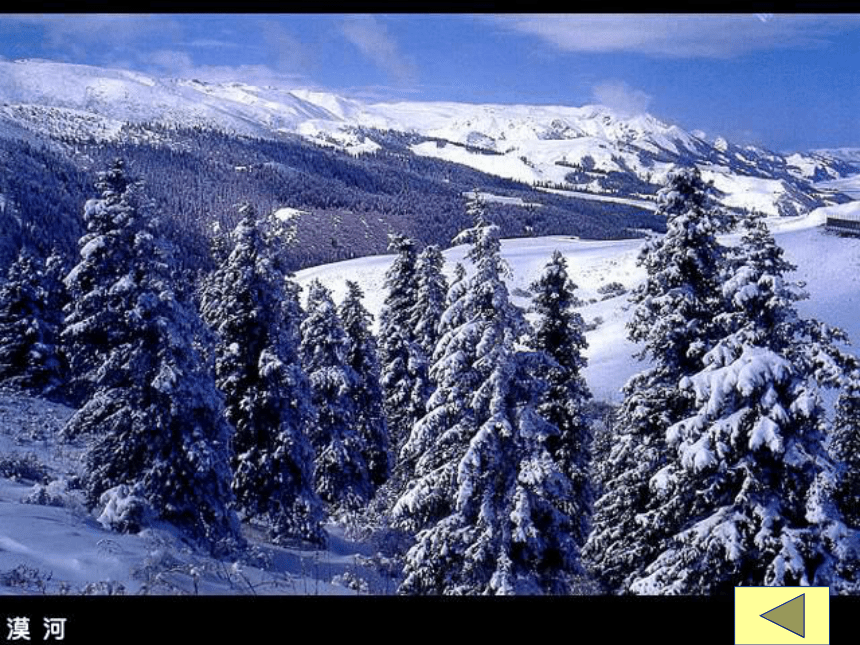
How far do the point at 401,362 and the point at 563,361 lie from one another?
11.7m

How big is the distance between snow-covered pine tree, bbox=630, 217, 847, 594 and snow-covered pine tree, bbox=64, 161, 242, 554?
32.1ft

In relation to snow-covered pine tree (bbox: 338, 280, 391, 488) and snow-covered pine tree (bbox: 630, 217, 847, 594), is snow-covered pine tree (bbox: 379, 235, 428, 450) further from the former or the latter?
snow-covered pine tree (bbox: 630, 217, 847, 594)

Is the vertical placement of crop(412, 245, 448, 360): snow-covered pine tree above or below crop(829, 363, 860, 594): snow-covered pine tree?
above

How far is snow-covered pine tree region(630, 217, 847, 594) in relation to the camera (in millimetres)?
7629

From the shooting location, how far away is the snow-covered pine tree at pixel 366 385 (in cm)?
2844

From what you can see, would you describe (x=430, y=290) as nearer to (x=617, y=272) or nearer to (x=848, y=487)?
(x=617, y=272)

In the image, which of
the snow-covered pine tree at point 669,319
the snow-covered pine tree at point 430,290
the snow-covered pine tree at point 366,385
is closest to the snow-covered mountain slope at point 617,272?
the snow-covered pine tree at point 669,319

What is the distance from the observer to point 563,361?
17.3 metres

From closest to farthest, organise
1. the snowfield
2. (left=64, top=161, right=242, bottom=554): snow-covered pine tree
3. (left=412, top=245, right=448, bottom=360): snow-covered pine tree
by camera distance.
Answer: the snowfield
(left=64, top=161, right=242, bottom=554): snow-covered pine tree
(left=412, top=245, right=448, bottom=360): snow-covered pine tree

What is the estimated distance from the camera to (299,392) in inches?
768
